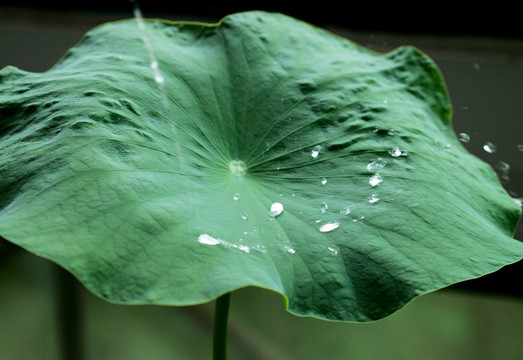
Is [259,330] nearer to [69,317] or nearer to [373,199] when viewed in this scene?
[69,317]

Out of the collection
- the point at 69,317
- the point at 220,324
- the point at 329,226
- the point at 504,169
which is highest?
the point at 329,226

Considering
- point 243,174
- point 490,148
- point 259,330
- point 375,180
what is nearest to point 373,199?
point 375,180

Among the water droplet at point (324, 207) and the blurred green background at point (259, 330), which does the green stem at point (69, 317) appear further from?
the water droplet at point (324, 207)

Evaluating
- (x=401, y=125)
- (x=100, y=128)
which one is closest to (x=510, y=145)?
(x=401, y=125)

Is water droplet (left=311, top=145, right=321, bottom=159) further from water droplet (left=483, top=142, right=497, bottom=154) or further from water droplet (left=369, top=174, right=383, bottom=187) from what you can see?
water droplet (left=483, top=142, right=497, bottom=154)

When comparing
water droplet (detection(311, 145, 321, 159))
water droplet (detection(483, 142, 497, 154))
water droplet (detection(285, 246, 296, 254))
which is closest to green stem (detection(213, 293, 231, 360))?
water droplet (detection(285, 246, 296, 254))

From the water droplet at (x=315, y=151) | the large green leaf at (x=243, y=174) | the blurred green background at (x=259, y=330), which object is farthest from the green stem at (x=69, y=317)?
the water droplet at (x=315, y=151)
